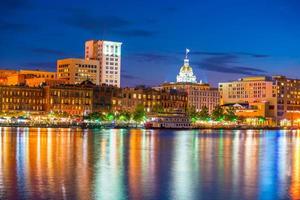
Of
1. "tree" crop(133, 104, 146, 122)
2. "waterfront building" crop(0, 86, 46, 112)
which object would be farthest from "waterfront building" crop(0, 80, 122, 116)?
"tree" crop(133, 104, 146, 122)

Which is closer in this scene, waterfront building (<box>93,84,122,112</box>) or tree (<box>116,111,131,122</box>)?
tree (<box>116,111,131,122</box>)

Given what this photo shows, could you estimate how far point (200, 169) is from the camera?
42.2 meters

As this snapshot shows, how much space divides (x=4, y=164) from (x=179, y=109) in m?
156

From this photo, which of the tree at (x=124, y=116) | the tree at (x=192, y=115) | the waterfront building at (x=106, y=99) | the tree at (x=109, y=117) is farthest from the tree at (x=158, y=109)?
the tree at (x=109, y=117)

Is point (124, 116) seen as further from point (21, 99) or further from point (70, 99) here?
A: point (21, 99)

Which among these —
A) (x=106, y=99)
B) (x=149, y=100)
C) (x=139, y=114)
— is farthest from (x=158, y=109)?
(x=106, y=99)

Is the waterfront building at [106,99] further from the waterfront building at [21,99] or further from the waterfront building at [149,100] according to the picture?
the waterfront building at [21,99]

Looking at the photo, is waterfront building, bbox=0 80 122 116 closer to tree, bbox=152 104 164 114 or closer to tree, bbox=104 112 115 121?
tree, bbox=104 112 115 121

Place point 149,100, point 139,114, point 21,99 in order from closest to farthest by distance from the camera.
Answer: point 21,99
point 139,114
point 149,100

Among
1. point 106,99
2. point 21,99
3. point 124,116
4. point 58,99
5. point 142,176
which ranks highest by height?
point 106,99

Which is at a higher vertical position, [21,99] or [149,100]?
[149,100]

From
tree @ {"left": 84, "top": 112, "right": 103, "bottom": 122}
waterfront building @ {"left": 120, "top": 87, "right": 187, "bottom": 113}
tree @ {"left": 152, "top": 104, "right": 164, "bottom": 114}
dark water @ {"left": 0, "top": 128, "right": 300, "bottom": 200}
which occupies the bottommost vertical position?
dark water @ {"left": 0, "top": 128, "right": 300, "bottom": 200}

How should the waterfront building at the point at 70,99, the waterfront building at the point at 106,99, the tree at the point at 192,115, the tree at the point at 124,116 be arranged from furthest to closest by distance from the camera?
the tree at the point at 192,115 < the waterfront building at the point at 106,99 < the tree at the point at 124,116 < the waterfront building at the point at 70,99

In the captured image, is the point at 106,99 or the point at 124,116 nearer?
the point at 124,116
